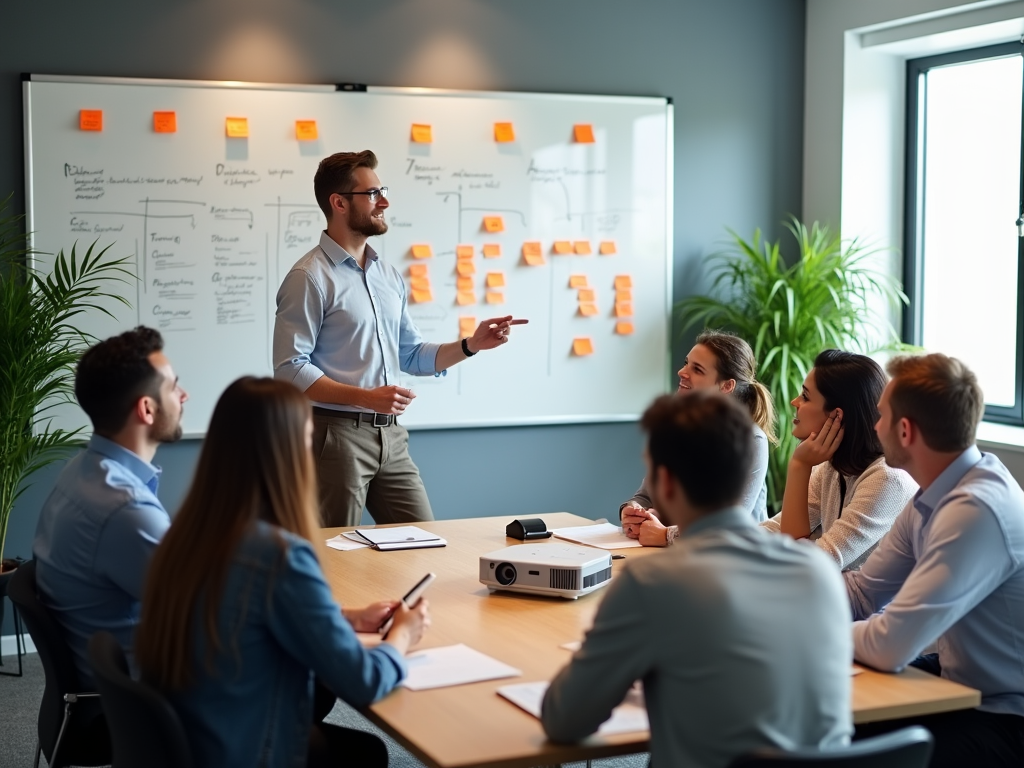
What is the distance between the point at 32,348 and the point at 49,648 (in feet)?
6.57

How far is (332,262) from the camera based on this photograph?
3828mm

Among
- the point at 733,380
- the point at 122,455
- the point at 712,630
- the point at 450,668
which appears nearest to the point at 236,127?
the point at 733,380

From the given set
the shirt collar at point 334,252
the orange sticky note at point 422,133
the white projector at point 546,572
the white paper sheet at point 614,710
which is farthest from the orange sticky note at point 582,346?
the white paper sheet at point 614,710

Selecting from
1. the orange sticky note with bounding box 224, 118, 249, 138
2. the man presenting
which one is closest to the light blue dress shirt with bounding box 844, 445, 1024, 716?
the man presenting

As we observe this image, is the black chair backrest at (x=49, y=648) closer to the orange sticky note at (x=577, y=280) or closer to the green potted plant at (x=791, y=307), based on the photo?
the orange sticky note at (x=577, y=280)

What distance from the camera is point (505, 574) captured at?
101 inches

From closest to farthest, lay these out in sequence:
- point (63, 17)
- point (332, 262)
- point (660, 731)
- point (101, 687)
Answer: point (660, 731) < point (101, 687) < point (332, 262) < point (63, 17)

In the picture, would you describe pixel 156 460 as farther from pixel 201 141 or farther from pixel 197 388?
pixel 201 141

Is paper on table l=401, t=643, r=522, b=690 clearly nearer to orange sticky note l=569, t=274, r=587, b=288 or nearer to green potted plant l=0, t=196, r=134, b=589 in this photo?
green potted plant l=0, t=196, r=134, b=589

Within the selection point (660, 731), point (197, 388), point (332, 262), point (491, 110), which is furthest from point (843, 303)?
point (660, 731)

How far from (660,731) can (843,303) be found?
3.80 metres

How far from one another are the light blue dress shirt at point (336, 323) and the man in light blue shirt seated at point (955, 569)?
6.35 ft

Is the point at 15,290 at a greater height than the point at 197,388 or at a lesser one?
greater

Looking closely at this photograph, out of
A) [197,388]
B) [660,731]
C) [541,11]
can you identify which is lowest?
[660,731]
